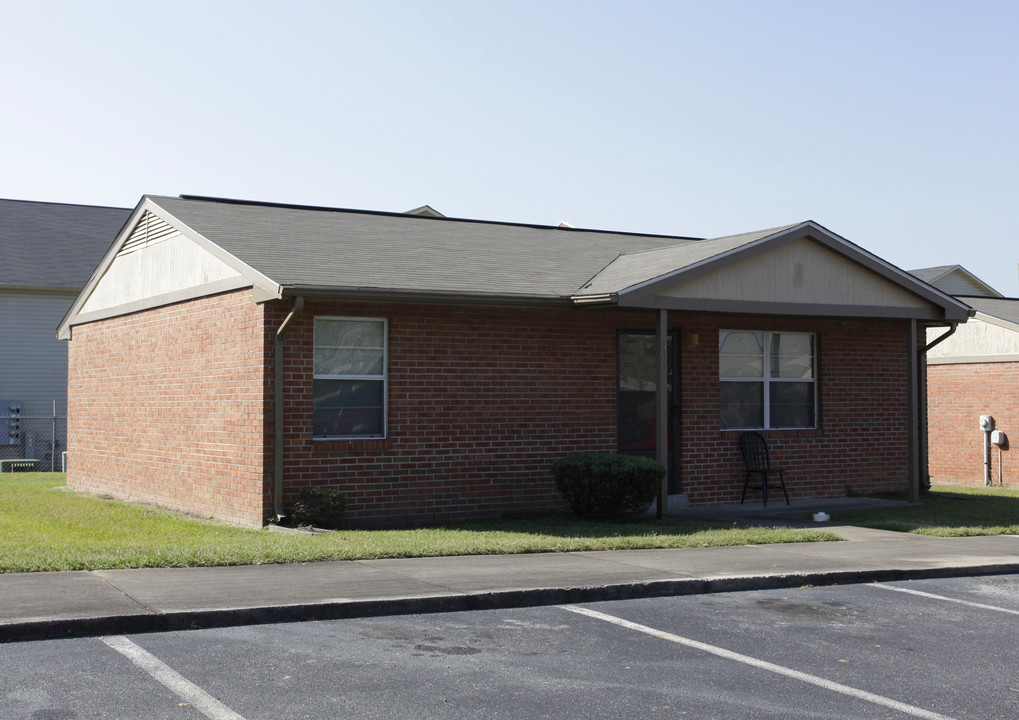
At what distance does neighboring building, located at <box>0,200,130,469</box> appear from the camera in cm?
2939

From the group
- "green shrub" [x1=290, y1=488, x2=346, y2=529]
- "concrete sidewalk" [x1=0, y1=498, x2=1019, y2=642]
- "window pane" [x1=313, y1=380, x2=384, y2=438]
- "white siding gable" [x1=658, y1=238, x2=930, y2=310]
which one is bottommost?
"concrete sidewalk" [x1=0, y1=498, x2=1019, y2=642]

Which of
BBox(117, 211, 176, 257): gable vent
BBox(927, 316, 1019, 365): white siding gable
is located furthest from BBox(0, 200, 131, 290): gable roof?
BBox(927, 316, 1019, 365): white siding gable

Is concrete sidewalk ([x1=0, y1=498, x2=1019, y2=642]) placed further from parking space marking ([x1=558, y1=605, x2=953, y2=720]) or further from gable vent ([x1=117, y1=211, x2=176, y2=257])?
gable vent ([x1=117, y1=211, x2=176, y2=257])

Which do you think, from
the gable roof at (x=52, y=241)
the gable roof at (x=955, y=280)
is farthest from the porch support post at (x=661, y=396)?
the gable roof at (x=955, y=280)

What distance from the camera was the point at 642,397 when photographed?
15898 millimetres

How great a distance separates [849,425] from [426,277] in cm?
746

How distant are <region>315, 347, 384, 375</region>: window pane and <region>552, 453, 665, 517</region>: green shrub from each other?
8.66 feet

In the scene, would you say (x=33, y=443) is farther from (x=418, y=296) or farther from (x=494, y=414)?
(x=418, y=296)

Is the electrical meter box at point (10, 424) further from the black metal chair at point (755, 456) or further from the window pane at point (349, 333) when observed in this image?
the black metal chair at point (755, 456)

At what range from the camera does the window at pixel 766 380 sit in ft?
54.6

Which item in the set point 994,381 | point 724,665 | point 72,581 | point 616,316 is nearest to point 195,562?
point 72,581

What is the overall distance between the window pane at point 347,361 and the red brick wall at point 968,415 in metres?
13.8

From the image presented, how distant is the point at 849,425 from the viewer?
17.6 meters

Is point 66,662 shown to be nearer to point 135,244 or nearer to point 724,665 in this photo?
point 724,665
